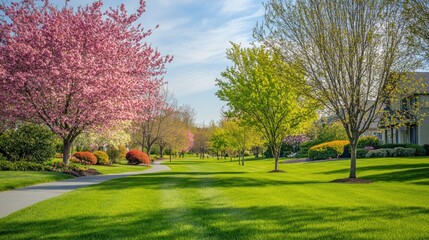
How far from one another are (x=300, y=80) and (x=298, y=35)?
88.3 inches

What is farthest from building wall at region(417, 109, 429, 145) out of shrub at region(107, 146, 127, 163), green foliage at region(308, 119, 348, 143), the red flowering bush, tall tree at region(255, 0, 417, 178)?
shrub at region(107, 146, 127, 163)

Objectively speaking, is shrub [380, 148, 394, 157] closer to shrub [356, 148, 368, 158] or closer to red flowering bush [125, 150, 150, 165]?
shrub [356, 148, 368, 158]

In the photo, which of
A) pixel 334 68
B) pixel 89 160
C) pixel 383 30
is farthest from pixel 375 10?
pixel 89 160

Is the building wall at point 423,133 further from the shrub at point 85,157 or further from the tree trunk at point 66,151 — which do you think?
the tree trunk at point 66,151

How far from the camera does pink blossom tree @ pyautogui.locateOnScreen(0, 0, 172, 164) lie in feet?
69.5

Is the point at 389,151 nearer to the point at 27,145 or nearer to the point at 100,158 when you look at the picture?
the point at 100,158

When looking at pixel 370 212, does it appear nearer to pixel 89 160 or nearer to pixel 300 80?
pixel 300 80

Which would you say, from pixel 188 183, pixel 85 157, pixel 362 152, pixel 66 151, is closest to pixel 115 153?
pixel 85 157

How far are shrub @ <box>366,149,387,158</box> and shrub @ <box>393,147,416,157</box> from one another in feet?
3.21

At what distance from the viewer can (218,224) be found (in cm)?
826

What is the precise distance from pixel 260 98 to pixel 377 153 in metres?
16.4

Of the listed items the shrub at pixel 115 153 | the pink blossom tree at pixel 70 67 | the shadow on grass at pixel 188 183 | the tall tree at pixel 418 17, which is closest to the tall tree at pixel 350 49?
the tall tree at pixel 418 17

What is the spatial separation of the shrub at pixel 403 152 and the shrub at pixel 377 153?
3.21ft

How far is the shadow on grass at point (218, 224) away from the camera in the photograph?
7.35 metres
